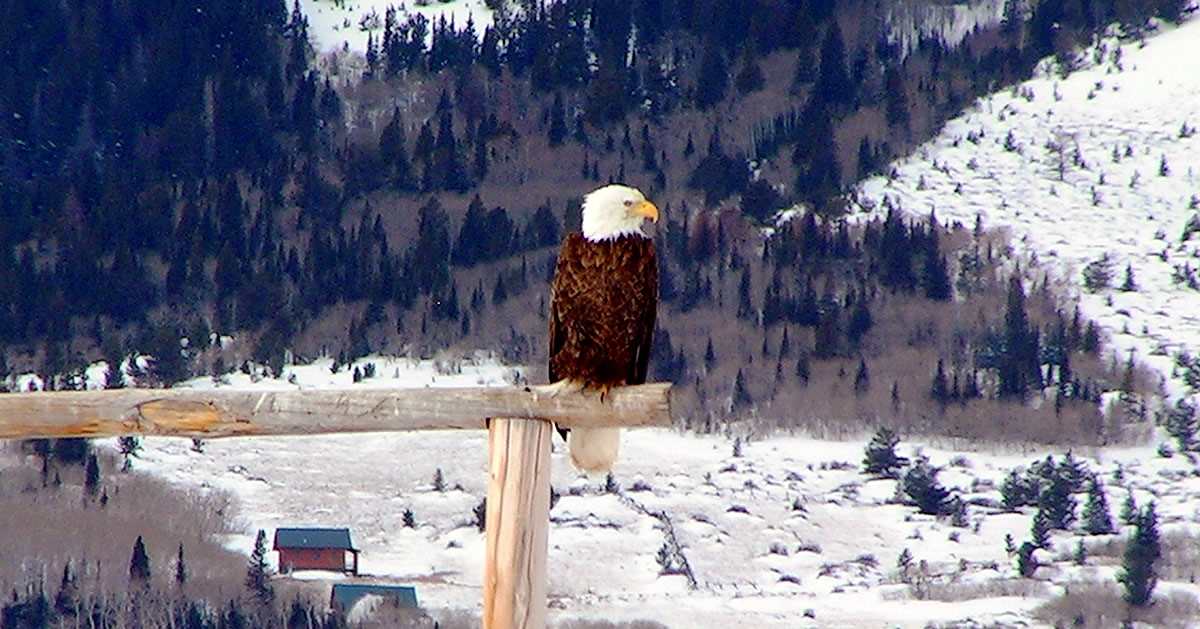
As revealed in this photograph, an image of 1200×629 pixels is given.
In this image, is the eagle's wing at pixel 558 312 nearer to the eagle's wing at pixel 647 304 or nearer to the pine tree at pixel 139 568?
the eagle's wing at pixel 647 304

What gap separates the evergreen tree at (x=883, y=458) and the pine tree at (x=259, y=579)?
36.2 ft

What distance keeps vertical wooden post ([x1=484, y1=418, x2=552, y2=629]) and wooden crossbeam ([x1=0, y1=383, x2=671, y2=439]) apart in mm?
81

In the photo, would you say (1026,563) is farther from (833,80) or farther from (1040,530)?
(833,80)

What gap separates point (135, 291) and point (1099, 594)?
21.4 m

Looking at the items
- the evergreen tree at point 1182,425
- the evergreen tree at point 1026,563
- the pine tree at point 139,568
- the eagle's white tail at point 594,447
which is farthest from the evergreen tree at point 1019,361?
the eagle's white tail at point 594,447

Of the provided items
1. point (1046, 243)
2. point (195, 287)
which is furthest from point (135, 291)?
point (1046, 243)

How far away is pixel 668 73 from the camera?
5034 cm

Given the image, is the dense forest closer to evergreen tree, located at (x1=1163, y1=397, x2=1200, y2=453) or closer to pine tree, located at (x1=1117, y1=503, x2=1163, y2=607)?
evergreen tree, located at (x1=1163, y1=397, x2=1200, y2=453)

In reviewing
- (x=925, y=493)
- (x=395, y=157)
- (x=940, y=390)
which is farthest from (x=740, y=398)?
(x=395, y=157)

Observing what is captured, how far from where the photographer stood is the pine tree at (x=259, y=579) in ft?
107

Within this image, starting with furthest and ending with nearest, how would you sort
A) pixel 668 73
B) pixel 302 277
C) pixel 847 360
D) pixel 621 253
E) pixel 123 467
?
pixel 668 73
pixel 302 277
pixel 847 360
pixel 123 467
pixel 621 253

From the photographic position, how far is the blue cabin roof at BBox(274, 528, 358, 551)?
33.3 meters

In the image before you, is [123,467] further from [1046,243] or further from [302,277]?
[1046,243]

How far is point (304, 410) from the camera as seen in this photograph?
598 centimetres
